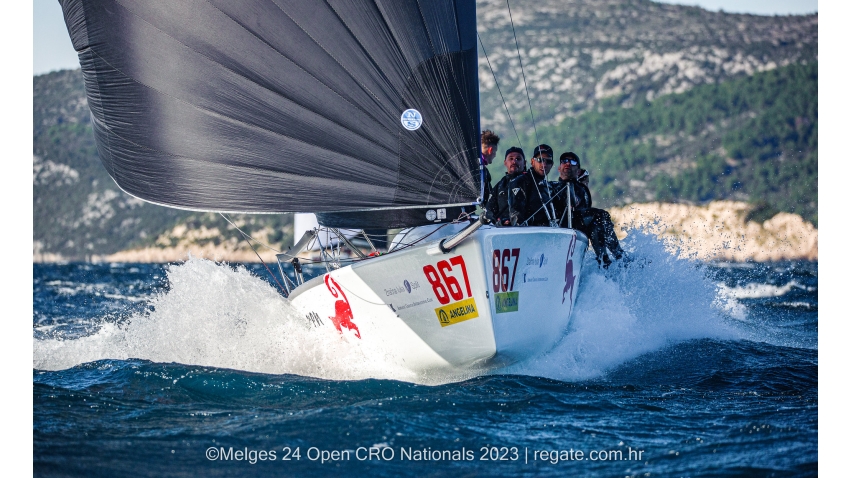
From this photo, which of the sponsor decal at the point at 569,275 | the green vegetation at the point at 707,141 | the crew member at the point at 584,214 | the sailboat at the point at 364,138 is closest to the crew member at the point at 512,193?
the sponsor decal at the point at 569,275

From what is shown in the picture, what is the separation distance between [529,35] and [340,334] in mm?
119955

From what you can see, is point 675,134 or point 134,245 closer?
point 134,245

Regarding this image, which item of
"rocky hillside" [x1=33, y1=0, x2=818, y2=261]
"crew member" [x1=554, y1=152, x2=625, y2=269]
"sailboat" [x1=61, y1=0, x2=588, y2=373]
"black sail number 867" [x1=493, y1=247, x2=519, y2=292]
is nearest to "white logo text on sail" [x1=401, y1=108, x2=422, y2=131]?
"sailboat" [x1=61, y1=0, x2=588, y2=373]

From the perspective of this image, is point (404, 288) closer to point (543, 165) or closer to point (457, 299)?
point (457, 299)

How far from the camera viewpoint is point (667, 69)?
96938 mm

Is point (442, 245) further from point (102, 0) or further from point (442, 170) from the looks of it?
point (102, 0)

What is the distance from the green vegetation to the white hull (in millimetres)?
44718

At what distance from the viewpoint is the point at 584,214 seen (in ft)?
25.5

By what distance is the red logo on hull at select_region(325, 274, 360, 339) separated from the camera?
5.80 metres

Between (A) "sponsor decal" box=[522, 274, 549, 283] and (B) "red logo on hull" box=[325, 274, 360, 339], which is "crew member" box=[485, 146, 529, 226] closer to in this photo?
(A) "sponsor decal" box=[522, 274, 549, 283]

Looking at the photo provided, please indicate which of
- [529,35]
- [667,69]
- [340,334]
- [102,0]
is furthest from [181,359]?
[529,35]

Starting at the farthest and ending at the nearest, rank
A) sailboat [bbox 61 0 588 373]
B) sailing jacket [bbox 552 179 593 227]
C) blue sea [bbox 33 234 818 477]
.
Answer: sailing jacket [bbox 552 179 593 227], sailboat [bbox 61 0 588 373], blue sea [bbox 33 234 818 477]

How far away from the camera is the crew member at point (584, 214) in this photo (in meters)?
7.54

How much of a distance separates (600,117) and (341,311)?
90.8m
